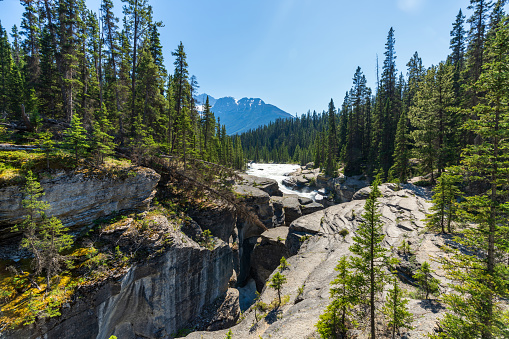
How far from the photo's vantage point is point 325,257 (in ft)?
60.4

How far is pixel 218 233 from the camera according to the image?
2097 cm

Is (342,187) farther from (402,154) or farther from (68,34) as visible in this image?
(68,34)

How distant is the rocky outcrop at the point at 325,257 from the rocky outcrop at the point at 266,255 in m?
2.82

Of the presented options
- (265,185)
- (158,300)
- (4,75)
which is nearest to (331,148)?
(265,185)

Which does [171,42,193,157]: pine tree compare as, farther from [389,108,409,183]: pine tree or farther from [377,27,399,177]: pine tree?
[377,27,399,177]: pine tree

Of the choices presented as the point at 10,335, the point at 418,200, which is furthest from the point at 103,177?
the point at 418,200

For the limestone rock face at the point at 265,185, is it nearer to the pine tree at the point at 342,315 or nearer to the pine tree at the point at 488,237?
the pine tree at the point at 342,315

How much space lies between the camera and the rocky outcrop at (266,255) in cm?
2727

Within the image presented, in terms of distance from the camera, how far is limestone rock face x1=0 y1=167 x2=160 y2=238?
10.3 m

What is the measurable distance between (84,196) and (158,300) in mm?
9482

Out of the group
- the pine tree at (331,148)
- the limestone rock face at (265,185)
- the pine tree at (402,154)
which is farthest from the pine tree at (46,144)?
the pine tree at (331,148)

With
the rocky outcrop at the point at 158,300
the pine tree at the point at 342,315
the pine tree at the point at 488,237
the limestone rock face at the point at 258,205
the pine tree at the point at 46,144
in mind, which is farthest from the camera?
the limestone rock face at the point at 258,205

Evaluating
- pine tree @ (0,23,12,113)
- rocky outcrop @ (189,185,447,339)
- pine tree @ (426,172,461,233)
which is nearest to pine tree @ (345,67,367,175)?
rocky outcrop @ (189,185,447,339)

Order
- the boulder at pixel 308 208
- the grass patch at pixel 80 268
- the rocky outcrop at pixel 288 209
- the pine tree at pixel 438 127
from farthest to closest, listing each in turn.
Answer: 1. the boulder at pixel 308 208
2. the rocky outcrop at pixel 288 209
3. the pine tree at pixel 438 127
4. the grass patch at pixel 80 268
